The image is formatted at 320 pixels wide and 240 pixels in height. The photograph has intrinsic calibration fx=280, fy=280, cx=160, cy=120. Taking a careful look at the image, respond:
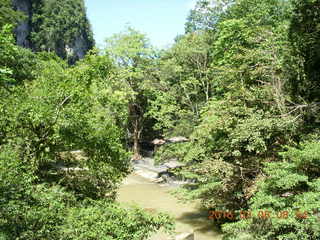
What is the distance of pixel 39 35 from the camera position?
54781 millimetres

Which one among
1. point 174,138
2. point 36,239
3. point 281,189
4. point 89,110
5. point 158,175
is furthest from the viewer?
point 158,175

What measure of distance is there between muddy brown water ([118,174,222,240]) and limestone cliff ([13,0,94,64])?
4230cm

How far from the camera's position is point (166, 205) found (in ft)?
50.8

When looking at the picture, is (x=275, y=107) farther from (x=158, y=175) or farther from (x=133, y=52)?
(x=133, y=52)

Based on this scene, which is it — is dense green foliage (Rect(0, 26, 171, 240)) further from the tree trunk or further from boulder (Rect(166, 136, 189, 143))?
the tree trunk

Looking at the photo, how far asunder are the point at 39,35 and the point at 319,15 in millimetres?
54989

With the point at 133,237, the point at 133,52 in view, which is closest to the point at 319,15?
the point at 133,237

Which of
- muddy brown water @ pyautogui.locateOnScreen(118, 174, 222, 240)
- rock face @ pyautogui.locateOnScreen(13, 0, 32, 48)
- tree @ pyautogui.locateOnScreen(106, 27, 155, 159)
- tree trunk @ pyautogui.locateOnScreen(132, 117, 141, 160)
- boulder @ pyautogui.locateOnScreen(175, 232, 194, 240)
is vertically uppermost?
rock face @ pyautogui.locateOnScreen(13, 0, 32, 48)

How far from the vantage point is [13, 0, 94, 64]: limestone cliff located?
177 ft

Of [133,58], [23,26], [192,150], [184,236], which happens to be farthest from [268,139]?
[23,26]

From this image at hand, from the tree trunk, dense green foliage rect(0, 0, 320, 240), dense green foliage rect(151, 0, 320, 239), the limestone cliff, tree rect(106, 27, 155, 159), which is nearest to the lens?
dense green foliage rect(0, 0, 320, 240)

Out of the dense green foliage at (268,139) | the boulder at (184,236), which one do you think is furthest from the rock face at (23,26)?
the boulder at (184,236)

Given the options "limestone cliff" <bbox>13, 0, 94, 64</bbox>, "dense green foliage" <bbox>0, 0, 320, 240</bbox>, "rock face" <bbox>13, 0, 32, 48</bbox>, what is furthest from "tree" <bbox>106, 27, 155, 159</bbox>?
"limestone cliff" <bbox>13, 0, 94, 64</bbox>

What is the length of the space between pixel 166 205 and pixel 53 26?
51511 millimetres
